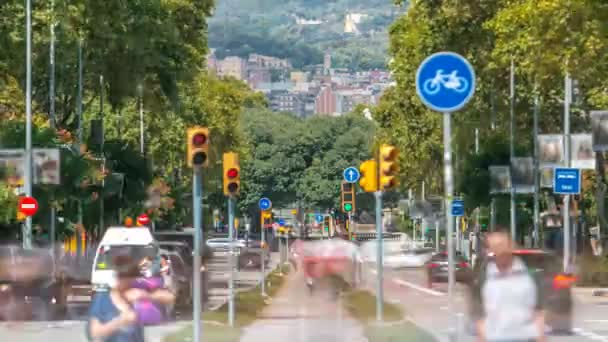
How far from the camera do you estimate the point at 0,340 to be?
102ft

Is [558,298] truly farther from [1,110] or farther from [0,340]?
[1,110]

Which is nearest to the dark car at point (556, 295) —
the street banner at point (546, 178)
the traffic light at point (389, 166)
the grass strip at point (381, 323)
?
the grass strip at point (381, 323)

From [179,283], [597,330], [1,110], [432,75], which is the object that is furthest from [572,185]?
[432,75]

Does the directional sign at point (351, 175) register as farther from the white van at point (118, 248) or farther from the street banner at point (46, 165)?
the white van at point (118, 248)

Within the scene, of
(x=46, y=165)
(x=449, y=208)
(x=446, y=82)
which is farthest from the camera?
(x=46, y=165)

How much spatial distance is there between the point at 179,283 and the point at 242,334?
37.7 ft

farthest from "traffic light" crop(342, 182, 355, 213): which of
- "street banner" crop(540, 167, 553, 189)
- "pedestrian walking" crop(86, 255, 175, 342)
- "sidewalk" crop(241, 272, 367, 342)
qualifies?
"pedestrian walking" crop(86, 255, 175, 342)

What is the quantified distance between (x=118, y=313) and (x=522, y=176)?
49.1 m

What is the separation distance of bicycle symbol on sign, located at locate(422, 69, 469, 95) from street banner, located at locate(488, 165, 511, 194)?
150 ft

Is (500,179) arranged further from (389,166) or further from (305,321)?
(305,321)

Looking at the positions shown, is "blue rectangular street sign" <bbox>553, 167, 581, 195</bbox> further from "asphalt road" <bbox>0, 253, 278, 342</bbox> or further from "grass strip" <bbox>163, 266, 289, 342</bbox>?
"asphalt road" <bbox>0, 253, 278, 342</bbox>

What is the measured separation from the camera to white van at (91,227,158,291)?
37.5 metres

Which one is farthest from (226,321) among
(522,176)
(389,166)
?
(522,176)

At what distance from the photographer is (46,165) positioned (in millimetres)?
50875
